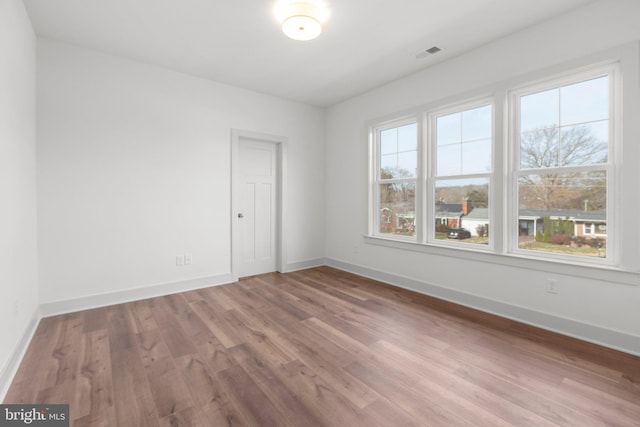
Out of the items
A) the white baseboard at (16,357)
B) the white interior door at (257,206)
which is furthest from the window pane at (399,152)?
the white baseboard at (16,357)

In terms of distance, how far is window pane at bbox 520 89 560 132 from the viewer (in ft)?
8.70

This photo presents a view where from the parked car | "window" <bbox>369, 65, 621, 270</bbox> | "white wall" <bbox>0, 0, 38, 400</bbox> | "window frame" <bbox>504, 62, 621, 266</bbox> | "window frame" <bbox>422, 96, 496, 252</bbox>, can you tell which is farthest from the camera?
the parked car

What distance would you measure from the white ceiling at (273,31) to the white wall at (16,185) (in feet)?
1.65

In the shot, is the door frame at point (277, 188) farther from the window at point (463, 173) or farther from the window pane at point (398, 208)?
the window at point (463, 173)

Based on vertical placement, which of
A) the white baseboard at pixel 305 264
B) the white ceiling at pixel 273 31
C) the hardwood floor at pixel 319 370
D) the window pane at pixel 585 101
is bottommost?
the hardwood floor at pixel 319 370

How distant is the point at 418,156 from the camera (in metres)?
3.72

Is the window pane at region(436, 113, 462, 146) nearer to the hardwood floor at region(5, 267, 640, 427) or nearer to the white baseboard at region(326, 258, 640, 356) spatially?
the white baseboard at region(326, 258, 640, 356)

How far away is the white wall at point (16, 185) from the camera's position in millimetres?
1868

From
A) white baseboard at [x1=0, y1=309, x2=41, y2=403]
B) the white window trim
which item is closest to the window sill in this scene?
the white window trim

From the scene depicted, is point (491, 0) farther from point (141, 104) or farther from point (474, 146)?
point (141, 104)

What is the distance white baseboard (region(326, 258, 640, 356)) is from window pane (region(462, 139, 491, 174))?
141 centimetres

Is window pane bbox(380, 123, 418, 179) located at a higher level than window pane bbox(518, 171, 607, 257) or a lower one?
higher

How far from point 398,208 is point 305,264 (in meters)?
1.86

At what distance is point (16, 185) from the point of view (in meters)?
2.17
